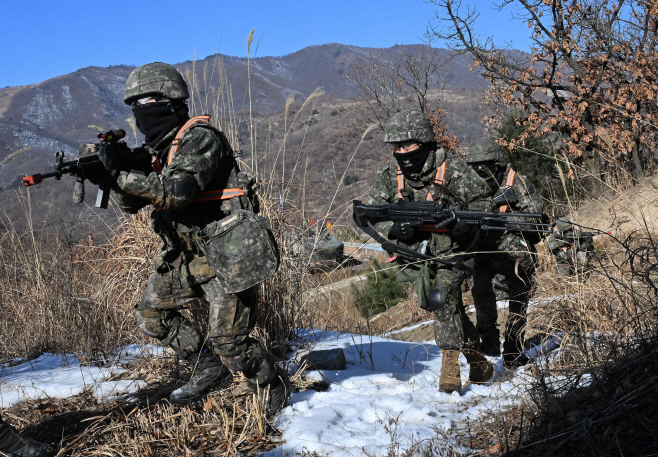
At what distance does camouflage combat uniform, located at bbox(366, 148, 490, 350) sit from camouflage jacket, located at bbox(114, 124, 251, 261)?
1.39 metres

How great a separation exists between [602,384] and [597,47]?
917 centimetres

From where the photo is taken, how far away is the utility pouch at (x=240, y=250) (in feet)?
10.1

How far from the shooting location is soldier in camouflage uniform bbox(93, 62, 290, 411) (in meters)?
2.99

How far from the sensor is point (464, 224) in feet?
12.7

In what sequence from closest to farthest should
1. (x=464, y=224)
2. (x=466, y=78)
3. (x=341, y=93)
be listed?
(x=464, y=224)
(x=341, y=93)
(x=466, y=78)

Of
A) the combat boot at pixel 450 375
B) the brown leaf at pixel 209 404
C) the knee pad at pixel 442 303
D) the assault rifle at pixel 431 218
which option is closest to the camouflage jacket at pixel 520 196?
the assault rifle at pixel 431 218

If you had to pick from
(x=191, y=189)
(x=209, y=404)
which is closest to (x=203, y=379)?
(x=209, y=404)

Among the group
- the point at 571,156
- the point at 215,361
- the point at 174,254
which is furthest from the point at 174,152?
the point at 571,156

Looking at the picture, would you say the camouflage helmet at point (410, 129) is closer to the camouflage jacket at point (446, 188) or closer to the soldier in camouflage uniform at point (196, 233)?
the camouflage jacket at point (446, 188)

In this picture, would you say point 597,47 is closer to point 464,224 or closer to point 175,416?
point 464,224

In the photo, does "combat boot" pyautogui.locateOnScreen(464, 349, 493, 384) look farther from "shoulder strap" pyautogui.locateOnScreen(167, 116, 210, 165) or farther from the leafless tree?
the leafless tree

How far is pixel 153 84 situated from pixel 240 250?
110 cm

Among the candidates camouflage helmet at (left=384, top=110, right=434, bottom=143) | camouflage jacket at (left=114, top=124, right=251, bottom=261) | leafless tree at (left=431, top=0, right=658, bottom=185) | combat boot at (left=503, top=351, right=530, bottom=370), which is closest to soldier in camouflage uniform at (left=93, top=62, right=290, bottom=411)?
camouflage jacket at (left=114, top=124, right=251, bottom=261)

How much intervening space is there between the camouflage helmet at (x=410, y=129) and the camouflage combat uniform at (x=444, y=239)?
19cm
